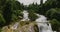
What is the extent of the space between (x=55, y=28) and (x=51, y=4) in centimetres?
1388

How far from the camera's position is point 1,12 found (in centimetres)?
2920

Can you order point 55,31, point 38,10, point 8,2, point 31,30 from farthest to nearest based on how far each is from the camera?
1. point 38,10
2. point 8,2
3. point 55,31
4. point 31,30

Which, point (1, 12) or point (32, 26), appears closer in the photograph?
point (32, 26)

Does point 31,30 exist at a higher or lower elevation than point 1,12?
lower

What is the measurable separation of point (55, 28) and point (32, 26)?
3.81 m

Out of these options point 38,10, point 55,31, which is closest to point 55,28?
point 55,31

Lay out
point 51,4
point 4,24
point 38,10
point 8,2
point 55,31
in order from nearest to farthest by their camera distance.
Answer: point 55,31, point 4,24, point 8,2, point 51,4, point 38,10

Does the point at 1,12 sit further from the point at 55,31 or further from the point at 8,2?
the point at 55,31

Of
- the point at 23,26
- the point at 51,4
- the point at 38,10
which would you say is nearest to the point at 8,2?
the point at 23,26

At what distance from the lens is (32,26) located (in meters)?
25.4

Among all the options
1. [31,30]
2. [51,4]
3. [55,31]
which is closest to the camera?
[31,30]

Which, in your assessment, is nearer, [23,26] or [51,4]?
[23,26]

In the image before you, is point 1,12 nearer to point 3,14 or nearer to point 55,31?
point 3,14

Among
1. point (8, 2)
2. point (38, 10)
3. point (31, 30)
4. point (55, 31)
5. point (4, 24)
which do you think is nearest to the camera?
point (31, 30)
